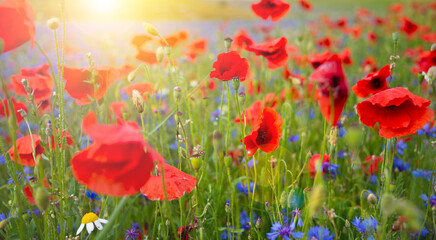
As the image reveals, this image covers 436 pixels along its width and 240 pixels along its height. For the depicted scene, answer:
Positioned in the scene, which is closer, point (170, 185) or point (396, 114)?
point (170, 185)

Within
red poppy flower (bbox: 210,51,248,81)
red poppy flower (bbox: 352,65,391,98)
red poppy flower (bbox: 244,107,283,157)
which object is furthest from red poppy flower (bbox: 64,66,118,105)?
red poppy flower (bbox: 352,65,391,98)

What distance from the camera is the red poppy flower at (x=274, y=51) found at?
105cm

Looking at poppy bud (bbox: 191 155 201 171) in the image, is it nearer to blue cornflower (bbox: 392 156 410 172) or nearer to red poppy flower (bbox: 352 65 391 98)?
red poppy flower (bbox: 352 65 391 98)

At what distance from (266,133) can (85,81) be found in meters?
0.46

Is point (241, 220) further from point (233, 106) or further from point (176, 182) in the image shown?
point (233, 106)

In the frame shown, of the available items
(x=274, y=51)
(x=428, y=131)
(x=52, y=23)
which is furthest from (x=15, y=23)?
(x=428, y=131)

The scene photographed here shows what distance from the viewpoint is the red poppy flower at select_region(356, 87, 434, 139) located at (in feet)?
2.49

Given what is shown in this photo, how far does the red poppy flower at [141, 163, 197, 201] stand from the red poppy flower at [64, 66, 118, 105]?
28 centimetres

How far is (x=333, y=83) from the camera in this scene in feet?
1.58

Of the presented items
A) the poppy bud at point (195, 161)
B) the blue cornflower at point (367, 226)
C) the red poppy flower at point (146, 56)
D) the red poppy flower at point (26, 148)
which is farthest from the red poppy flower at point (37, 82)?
the blue cornflower at point (367, 226)

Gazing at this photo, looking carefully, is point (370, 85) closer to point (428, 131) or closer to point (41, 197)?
point (428, 131)

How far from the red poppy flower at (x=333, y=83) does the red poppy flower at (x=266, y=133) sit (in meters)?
0.27

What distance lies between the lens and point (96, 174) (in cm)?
50

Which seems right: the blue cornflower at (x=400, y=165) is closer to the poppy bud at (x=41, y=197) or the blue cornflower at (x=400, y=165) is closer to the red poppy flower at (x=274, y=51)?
the red poppy flower at (x=274, y=51)
